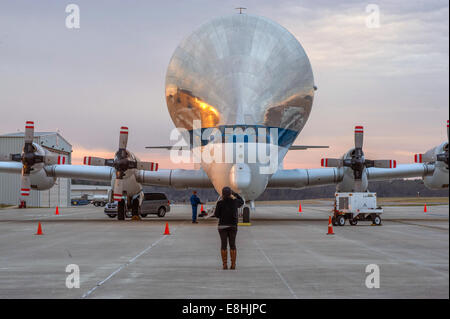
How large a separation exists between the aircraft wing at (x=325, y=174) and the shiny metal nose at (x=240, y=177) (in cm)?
610

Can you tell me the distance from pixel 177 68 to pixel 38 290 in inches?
763

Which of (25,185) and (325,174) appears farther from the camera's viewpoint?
(325,174)

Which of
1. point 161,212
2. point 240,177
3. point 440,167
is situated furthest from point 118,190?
point 440,167

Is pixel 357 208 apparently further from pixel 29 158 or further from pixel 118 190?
pixel 29 158

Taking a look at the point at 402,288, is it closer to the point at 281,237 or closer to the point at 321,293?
the point at 321,293

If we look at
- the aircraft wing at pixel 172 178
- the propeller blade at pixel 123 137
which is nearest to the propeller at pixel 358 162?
the aircraft wing at pixel 172 178

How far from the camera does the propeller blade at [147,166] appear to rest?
26.3 metres

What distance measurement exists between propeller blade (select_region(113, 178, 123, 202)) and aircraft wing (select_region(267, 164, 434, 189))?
7119 millimetres

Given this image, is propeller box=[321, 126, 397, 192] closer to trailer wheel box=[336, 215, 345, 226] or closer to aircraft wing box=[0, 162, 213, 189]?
trailer wheel box=[336, 215, 345, 226]

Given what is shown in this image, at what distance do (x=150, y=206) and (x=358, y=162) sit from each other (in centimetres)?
1418

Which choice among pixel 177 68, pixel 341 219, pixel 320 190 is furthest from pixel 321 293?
pixel 320 190

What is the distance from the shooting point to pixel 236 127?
22281 millimetres

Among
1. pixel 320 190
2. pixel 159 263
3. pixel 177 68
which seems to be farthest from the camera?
pixel 320 190

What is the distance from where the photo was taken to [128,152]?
26953 millimetres
